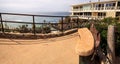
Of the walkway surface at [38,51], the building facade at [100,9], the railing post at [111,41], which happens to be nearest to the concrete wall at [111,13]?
the building facade at [100,9]

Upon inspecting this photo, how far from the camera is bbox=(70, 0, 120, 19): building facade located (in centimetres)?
3412

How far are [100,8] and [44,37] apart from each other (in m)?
31.3

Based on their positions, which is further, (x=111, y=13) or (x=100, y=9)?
(x=100, y=9)

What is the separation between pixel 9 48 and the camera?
22.1 feet

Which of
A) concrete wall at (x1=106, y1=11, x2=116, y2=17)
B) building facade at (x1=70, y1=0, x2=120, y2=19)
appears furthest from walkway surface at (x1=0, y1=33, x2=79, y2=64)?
concrete wall at (x1=106, y1=11, x2=116, y2=17)

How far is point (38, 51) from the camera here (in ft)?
21.5

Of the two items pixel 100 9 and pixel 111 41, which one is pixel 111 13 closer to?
pixel 100 9

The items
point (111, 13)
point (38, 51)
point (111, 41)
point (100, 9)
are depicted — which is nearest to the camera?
point (111, 41)

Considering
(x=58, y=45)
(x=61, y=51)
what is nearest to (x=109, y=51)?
(x=61, y=51)

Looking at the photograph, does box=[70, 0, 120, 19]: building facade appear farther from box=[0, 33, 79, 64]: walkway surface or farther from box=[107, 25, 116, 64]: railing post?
box=[107, 25, 116, 64]: railing post

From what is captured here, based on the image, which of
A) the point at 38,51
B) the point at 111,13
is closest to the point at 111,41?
the point at 38,51

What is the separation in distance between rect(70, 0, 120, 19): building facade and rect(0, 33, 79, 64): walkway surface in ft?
83.9

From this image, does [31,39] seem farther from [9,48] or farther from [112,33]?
[112,33]

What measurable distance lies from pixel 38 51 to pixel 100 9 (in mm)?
33043
